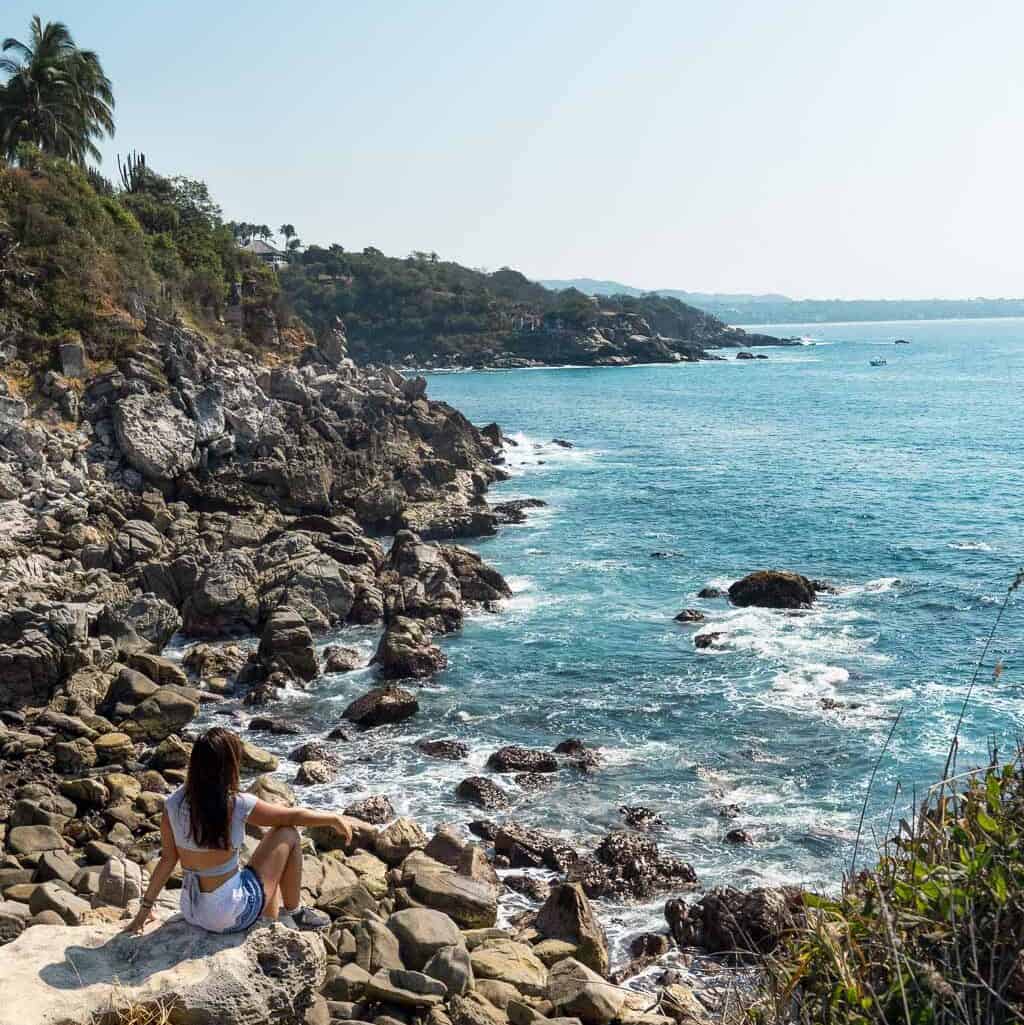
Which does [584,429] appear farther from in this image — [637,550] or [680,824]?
[680,824]

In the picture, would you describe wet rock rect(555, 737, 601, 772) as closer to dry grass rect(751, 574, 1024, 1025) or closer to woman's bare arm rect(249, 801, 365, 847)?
woman's bare arm rect(249, 801, 365, 847)

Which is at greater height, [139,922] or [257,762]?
[139,922]

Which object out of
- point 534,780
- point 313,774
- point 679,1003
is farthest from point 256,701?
point 679,1003

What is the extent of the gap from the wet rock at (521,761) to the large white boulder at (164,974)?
40.5 feet

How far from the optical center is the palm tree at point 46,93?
4931cm

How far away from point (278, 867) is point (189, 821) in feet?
2.68

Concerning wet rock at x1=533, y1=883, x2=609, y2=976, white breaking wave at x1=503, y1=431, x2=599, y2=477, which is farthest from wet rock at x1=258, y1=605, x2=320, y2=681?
white breaking wave at x1=503, y1=431, x2=599, y2=477

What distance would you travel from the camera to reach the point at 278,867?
26.3 feet

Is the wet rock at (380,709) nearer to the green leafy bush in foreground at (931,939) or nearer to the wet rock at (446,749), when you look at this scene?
the wet rock at (446,749)

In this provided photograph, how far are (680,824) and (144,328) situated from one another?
32362 mm

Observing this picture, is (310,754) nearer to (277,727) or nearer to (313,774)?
(313,774)

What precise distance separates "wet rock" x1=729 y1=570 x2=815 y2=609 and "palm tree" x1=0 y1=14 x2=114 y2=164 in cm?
4042

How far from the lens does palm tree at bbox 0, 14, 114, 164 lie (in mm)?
49312

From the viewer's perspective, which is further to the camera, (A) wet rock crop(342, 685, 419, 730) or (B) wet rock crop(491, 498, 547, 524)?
(B) wet rock crop(491, 498, 547, 524)
